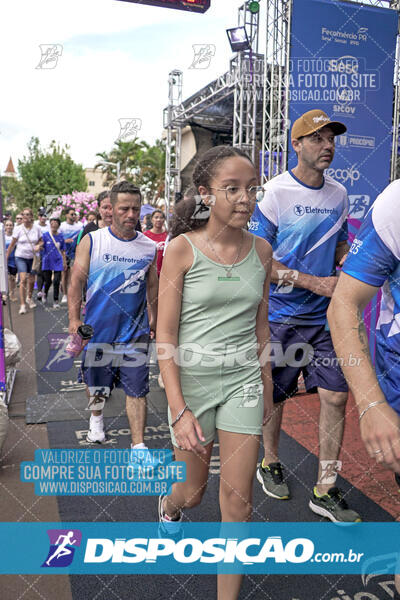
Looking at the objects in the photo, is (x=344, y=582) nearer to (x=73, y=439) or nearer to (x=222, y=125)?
(x=73, y=439)

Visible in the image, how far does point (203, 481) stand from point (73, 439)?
2.20m

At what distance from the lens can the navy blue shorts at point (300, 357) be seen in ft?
10.0

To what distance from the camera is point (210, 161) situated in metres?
2.14

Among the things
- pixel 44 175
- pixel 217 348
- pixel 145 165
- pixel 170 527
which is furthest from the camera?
pixel 145 165

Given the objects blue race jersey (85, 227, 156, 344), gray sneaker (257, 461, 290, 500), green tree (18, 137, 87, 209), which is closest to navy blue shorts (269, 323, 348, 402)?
gray sneaker (257, 461, 290, 500)

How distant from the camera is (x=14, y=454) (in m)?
3.90

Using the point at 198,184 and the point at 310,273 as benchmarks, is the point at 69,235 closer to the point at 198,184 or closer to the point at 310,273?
the point at 310,273

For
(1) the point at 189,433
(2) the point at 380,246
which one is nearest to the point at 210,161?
(2) the point at 380,246

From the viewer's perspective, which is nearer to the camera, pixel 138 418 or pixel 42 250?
pixel 138 418

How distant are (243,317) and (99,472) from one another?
6.58ft

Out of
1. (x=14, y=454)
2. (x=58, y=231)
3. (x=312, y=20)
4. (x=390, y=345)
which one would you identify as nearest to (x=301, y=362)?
(x=390, y=345)

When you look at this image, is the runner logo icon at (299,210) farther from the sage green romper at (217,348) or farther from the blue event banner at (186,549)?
the blue event banner at (186,549)

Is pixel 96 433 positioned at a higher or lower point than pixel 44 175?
lower

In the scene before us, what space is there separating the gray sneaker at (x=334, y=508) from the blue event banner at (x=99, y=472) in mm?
850
